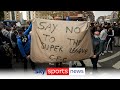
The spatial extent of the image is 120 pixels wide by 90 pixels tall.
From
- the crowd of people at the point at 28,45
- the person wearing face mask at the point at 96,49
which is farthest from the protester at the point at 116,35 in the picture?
the person wearing face mask at the point at 96,49

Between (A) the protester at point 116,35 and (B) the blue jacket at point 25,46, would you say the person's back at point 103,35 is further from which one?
(B) the blue jacket at point 25,46

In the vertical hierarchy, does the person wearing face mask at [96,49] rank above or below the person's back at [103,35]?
below

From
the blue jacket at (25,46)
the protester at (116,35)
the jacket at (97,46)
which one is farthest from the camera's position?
the protester at (116,35)

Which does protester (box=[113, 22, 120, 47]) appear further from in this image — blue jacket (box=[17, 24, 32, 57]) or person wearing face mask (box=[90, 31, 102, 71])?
blue jacket (box=[17, 24, 32, 57])

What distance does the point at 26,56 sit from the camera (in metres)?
6.67

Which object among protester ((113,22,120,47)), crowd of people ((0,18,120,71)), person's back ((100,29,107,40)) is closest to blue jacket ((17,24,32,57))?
crowd of people ((0,18,120,71))

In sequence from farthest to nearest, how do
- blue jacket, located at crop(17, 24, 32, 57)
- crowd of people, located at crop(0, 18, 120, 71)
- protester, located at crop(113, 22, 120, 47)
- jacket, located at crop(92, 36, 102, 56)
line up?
protester, located at crop(113, 22, 120, 47) < jacket, located at crop(92, 36, 102, 56) < blue jacket, located at crop(17, 24, 32, 57) < crowd of people, located at crop(0, 18, 120, 71)

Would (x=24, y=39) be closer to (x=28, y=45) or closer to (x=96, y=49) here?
(x=28, y=45)

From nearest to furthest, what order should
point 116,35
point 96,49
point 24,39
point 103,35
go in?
1. point 24,39
2. point 96,49
3. point 103,35
4. point 116,35

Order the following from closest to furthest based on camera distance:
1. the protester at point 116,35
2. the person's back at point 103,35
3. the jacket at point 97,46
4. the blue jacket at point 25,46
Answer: the blue jacket at point 25,46
the jacket at point 97,46
the protester at point 116,35
the person's back at point 103,35

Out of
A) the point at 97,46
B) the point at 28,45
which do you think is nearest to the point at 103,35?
the point at 97,46
